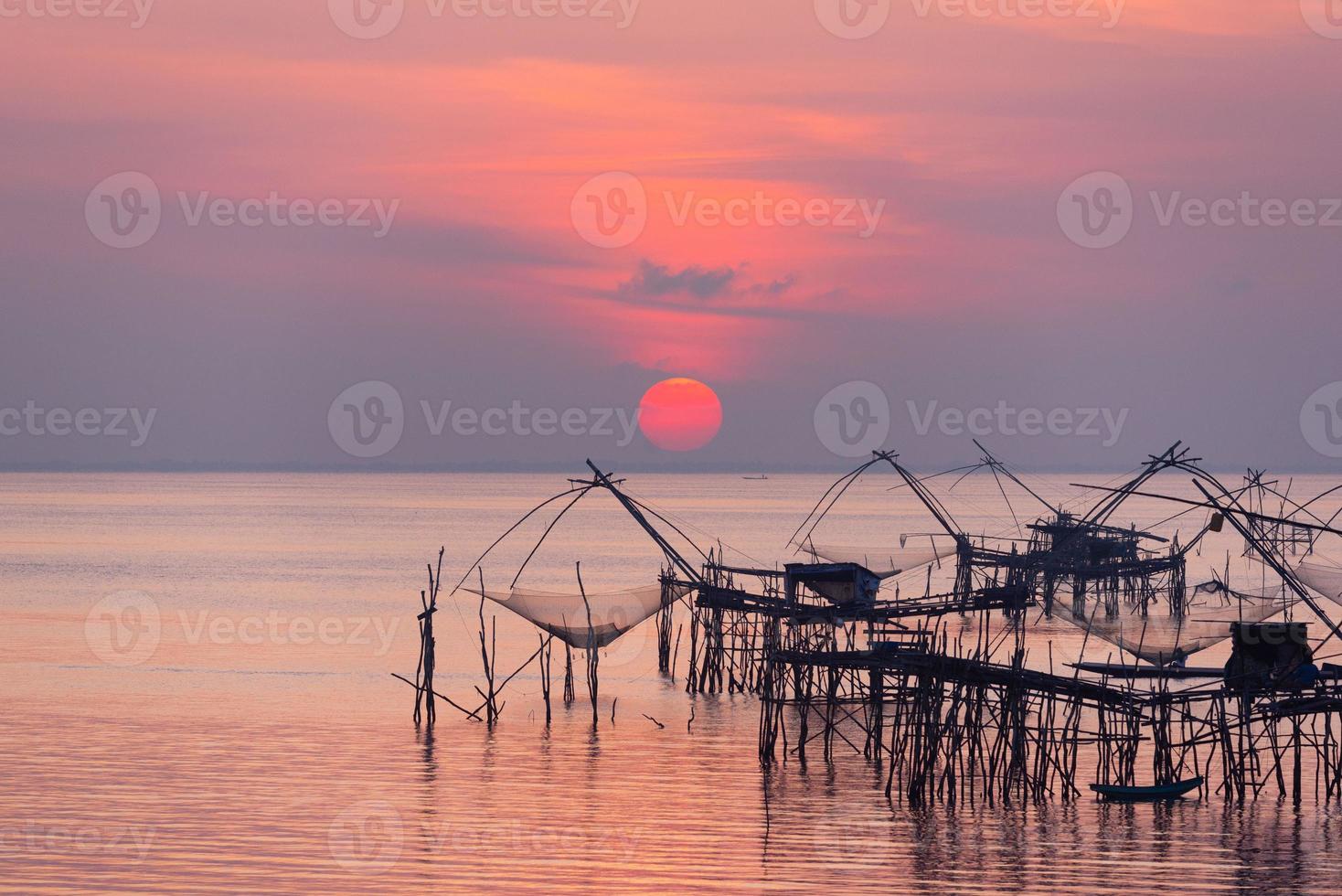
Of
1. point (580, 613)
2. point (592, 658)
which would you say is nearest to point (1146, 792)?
point (580, 613)

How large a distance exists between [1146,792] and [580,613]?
24.4 ft

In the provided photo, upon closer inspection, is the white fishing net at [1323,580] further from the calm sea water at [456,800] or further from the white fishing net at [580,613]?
the white fishing net at [580,613]

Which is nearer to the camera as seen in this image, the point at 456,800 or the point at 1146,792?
the point at 1146,792

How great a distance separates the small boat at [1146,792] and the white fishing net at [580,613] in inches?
256

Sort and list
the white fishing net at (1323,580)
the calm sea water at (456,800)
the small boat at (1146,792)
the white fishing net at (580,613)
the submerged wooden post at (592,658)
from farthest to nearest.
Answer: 1. the white fishing net at (1323,580)
2. the white fishing net at (580,613)
3. the submerged wooden post at (592,658)
4. the small boat at (1146,792)
5. the calm sea water at (456,800)

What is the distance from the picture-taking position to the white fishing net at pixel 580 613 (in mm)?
19062

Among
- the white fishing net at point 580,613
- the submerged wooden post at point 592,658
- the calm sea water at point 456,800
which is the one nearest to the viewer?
the calm sea water at point 456,800

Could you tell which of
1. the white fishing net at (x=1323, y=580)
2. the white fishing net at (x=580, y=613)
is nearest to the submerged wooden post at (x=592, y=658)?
the white fishing net at (x=580, y=613)

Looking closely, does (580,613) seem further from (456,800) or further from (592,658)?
(456,800)

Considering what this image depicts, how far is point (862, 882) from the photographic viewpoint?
11672 mm

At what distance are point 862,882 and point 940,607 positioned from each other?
800cm

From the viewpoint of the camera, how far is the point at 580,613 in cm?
1914

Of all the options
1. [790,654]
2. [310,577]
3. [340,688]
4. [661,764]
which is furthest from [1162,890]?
[310,577]

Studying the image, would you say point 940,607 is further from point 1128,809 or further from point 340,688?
point 340,688
